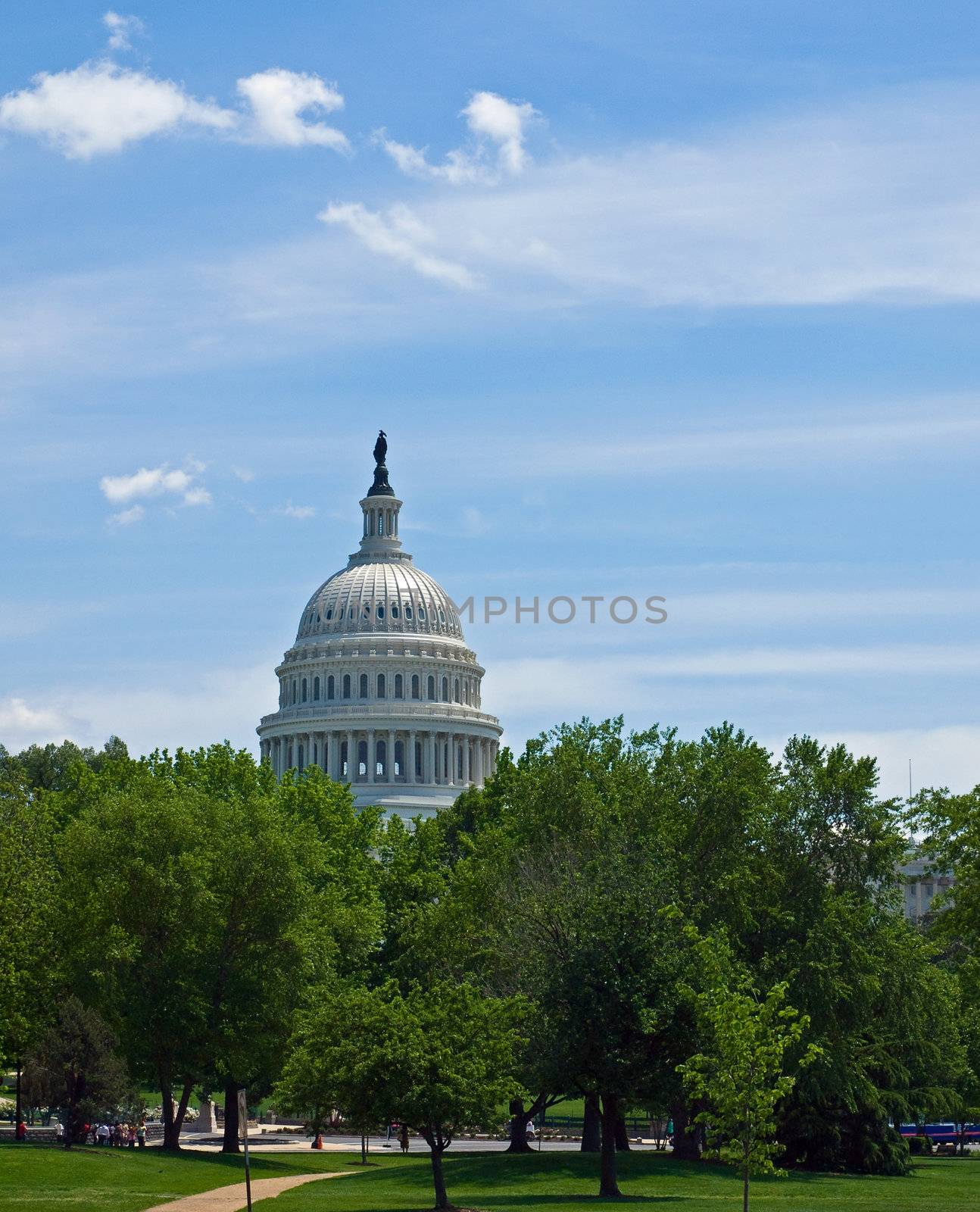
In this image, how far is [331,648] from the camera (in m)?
180

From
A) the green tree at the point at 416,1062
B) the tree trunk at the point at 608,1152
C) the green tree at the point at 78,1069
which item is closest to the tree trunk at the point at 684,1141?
the tree trunk at the point at 608,1152

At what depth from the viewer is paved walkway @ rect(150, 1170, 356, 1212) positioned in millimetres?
46812

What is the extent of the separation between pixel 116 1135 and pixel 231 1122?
430 cm

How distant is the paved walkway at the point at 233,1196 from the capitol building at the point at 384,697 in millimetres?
108218

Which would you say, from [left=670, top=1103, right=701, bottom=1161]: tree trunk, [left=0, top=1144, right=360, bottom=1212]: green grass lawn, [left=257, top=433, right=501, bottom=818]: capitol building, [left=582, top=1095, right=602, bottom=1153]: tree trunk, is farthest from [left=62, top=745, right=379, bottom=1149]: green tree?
[left=257, top=433, right=501, bottom=818]: capitol building

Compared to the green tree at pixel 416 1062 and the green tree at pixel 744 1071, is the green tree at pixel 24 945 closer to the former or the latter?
the green tree at pixel 416 1062

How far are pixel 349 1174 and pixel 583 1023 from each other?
1338 cm

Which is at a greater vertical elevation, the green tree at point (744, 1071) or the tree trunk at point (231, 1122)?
the green tree at point (744, 1071)

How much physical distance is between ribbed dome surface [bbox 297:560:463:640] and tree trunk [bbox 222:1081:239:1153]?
368ft

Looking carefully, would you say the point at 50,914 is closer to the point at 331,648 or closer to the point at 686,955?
the point at 686,955

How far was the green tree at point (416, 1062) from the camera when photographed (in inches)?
1886

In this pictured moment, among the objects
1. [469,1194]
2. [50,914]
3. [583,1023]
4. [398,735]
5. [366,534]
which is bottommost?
[469,1194]

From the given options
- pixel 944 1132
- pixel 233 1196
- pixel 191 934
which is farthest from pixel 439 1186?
pixel 944 1132

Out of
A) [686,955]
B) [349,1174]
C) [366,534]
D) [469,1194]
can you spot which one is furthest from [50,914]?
[366,534]
